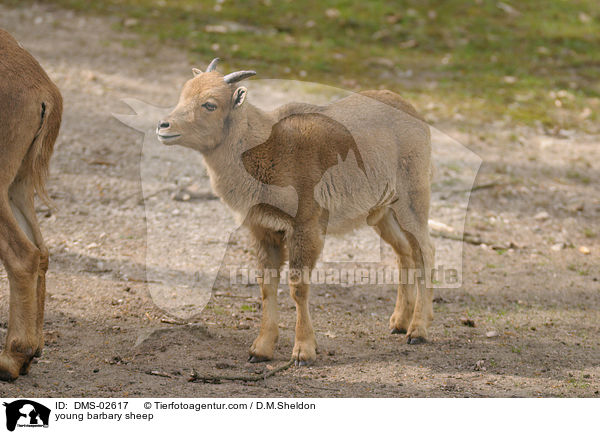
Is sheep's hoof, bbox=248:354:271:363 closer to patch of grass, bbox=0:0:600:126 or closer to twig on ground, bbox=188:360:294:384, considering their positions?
twig on ground, bbox=188:360:294:384

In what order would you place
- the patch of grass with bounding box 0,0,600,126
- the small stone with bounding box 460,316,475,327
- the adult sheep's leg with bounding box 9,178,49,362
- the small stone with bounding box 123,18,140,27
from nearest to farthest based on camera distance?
the adult sheep's leg with bounding box 9,178,49,362, the small stone with bounding box 460,316,475,327, the patch of grass with bounding box 0,0,600,126, the small stone with bounding box 123,18,140,27

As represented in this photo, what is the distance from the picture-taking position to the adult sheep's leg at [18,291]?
19.1 feet

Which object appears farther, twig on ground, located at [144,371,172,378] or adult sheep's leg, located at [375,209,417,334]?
adult sheep's leg, located at [375,209,417,334]

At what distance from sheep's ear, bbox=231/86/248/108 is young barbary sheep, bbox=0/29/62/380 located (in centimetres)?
152

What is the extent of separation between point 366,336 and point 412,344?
48 centimetres

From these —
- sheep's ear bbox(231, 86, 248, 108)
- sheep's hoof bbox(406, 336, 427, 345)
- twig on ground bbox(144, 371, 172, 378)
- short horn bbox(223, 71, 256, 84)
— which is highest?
short horn bbox(223, 71, 256, 84)

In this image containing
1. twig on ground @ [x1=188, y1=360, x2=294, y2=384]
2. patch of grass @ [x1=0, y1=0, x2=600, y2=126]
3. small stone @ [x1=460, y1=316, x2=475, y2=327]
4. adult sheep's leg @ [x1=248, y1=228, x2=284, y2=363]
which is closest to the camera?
twig on ground @ [x1=188, y1=360, x2=294, y2=384]

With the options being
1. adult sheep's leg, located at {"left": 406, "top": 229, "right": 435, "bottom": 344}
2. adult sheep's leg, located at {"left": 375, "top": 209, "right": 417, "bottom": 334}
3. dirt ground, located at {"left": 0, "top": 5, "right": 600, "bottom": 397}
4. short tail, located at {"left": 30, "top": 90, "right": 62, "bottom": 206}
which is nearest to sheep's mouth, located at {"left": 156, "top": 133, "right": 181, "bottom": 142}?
short tail, located at {"left": 30, "top": 90, "right": 62, "bottom": 206}

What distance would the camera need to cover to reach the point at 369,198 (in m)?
7.30

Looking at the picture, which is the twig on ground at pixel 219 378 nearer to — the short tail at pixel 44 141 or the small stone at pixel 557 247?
the short tail at pixel 44 141

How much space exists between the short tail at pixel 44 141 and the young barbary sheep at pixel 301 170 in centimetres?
92

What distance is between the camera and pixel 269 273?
7.04 meters

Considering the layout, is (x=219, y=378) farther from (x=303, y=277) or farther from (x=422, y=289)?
(x=422, y=289)

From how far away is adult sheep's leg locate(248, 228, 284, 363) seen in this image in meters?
6.94
